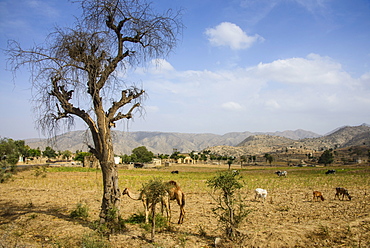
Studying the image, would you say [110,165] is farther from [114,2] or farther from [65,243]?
[114,2]

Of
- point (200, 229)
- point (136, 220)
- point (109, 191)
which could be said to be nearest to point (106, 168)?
point (109, 191)

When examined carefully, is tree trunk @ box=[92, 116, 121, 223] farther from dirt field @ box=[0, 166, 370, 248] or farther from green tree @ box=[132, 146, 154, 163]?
green tree @ box=[132, 146, 154, 163]

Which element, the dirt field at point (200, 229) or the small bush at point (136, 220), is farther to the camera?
the small bush at point (136, 220)

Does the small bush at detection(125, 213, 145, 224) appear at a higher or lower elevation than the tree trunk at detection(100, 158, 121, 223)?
lower

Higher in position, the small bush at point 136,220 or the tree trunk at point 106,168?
the tree trunk at point 106,168

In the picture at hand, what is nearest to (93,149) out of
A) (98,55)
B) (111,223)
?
(111,223)

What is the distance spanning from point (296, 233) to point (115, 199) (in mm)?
6074

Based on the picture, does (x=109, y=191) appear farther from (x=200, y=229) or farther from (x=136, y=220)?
(x=200, y=229)

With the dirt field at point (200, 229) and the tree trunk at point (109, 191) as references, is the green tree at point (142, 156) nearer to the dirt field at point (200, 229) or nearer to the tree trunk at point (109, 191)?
the dirt field at point (200, 229)

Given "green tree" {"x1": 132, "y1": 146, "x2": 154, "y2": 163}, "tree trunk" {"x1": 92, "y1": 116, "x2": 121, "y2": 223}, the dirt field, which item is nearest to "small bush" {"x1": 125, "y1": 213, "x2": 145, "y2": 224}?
the dirt field

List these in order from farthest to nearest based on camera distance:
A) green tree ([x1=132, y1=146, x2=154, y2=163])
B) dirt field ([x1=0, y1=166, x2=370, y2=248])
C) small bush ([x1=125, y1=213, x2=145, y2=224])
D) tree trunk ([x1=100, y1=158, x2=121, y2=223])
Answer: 1. green tree ([x1=132, y1=146, x2=154, y2=163])
2. small bush ([x1=125, y1=213, x2=145, y2=224])
3. tree trunk ([x1=100, y1=158, x2=121, y2=223])
4. dirt field ([x1=0, y1=166, x2=370, y2=248])

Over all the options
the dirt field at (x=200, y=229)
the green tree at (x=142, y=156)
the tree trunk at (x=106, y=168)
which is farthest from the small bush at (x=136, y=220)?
the green tree at (x=142, y=156)

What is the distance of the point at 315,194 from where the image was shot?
15.3 m

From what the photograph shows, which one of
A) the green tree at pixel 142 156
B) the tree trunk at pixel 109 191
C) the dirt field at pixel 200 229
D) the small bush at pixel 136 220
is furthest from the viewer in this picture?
the green tree at pixel 142 156
